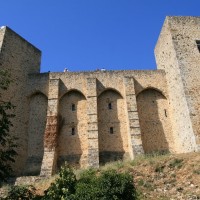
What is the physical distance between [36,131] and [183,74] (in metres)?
11.1

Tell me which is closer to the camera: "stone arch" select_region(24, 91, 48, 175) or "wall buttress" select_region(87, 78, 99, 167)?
"wall buttress" select_region(87, 78, 99, 167)

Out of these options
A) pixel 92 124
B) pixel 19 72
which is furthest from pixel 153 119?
pixel 19 72

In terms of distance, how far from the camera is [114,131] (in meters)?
24.0

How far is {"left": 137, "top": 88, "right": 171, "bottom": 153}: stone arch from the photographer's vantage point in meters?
23.5

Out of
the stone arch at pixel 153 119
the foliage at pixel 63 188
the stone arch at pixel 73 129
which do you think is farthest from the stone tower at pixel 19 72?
the foliage at pixel 63 188

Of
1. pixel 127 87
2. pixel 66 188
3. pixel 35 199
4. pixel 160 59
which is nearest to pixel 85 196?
pixel 66 188

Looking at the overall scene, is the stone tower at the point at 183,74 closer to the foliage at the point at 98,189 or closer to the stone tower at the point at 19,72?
the foliage at the point at 98,189

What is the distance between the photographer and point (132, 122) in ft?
75.7

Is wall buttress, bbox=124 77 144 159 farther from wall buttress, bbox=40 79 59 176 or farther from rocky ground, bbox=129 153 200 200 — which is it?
wall buttress, bbox=40 79 59 176

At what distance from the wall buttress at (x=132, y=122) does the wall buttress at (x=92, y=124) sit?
92.2 inches

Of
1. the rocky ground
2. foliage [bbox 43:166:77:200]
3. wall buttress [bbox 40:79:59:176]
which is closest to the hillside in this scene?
the rocky ground

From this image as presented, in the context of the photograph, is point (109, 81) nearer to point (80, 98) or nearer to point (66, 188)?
point (80, 98)

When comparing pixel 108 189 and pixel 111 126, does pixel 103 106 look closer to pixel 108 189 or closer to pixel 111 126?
pixel 111 126

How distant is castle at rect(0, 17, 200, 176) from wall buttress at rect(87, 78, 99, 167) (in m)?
0.07
